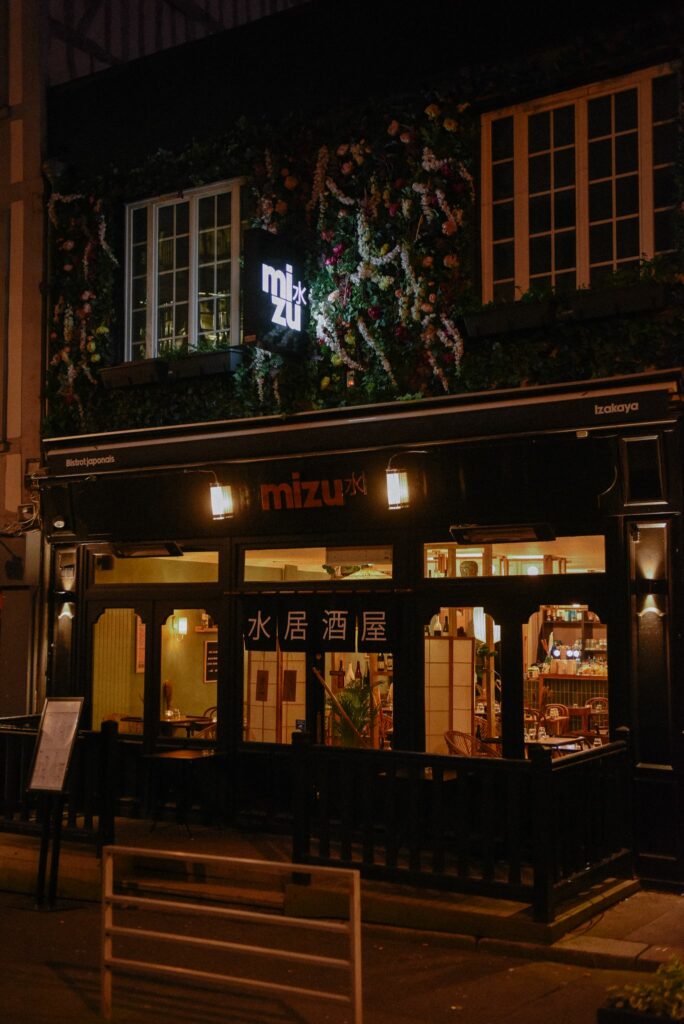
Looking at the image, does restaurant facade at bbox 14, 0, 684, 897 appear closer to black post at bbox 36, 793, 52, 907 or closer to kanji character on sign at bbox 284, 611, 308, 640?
kanji character on sign at bbox 284, 611, 308, 640

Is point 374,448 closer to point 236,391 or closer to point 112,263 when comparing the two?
point 236,391

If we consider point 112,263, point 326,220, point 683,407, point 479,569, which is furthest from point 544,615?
point 112,263

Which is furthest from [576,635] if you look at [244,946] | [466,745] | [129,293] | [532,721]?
[244,946]

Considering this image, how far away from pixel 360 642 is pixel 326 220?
4683 millimetres

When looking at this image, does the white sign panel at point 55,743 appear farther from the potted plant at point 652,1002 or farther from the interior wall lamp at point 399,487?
the potted plant at point 652,1002

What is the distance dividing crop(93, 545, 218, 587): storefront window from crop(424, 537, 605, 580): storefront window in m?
2.88

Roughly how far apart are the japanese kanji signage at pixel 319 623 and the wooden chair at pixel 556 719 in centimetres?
233

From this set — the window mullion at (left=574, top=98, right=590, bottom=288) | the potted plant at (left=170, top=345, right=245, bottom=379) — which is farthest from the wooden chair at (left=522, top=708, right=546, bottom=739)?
the potted plant at (left=170, top=345, right=245, bottom=379)

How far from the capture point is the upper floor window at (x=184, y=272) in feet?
46.7

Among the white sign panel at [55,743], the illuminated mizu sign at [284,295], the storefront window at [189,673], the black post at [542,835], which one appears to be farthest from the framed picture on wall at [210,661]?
the black post at [542,835]

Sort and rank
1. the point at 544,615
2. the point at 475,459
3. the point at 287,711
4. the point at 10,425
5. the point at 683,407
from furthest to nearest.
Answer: the point at 10,425 < the point at 544,615 < the point at 287,711 < the point at 475,459 < the point at 683,407

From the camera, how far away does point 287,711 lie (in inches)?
516

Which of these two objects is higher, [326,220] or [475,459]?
[326,220]

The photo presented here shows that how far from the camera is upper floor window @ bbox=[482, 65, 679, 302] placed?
11414 mm
